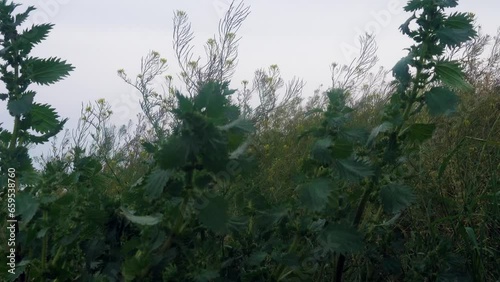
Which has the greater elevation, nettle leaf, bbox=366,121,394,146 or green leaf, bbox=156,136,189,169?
green leaf, bbox=156,136,189,169

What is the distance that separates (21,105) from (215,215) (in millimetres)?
745

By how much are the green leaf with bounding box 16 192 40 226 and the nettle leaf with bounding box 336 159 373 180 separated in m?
0.89

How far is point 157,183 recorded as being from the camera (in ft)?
5.29

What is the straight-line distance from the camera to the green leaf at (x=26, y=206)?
6.12 ft

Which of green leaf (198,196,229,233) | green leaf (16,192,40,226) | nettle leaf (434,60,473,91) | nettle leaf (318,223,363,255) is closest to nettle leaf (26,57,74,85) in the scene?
green leaf (16,192,40,226)

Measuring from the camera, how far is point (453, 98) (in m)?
2.01

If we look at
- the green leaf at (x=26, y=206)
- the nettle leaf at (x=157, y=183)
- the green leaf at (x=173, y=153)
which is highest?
the green leaf at (x=26, y=206)

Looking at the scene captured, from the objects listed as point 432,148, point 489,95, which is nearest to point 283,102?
point 489,95

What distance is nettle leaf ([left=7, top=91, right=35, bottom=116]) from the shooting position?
1.93m

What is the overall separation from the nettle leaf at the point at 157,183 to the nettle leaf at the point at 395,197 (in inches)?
28.9

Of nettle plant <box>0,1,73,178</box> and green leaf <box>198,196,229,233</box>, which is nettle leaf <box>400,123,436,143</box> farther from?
nettle plant <box>0,1,73,178</box>

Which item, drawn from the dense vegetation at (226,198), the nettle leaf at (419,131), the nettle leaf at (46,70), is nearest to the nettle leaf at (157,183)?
the dense vegetation at (226,198)

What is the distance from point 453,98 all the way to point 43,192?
51.4 inches

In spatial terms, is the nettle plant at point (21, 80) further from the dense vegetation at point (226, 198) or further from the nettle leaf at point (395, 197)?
the nettle leaf at point (395, 197)
